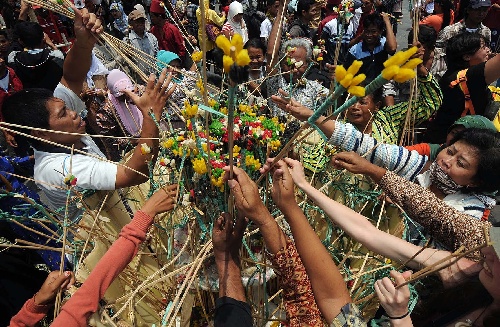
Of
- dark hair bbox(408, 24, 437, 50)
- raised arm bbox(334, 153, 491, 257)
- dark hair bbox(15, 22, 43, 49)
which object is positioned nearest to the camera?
raised arm bbox(334, 153, 491, 257)

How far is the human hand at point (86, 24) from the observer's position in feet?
5.13

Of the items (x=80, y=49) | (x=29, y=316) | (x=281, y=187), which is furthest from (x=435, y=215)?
(x=80, y=49)

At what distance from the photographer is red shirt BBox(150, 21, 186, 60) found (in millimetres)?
3908

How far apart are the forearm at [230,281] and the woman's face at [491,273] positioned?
0.64 meters

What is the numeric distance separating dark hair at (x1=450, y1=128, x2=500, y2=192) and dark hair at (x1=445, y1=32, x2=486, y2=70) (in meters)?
1.21

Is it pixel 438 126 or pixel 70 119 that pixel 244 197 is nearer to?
pixel 70 119

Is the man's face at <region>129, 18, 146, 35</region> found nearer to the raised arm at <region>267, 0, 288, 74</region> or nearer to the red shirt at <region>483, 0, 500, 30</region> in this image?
the raised arm at <region>267, 0, 288, 74</region>

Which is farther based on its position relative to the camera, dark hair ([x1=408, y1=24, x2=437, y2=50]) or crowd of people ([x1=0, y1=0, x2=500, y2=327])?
dark hair ([x1=408, y1=24, x2=437, y2=50])

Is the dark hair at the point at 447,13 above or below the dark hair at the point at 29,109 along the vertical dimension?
above

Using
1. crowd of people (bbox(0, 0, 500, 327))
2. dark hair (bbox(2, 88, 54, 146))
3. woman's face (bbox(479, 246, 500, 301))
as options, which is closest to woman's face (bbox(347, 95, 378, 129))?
crowd of people (bbox(0, 0, 500, 327))

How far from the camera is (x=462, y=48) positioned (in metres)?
2.46

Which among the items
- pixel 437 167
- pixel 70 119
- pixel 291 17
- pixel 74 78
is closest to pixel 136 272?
pixel 70 119

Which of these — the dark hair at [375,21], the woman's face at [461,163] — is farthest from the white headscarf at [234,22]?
the woman's face at [461,163]

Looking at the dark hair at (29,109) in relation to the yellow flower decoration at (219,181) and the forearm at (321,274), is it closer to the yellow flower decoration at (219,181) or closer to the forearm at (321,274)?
the yellow flower decoration at (219,181)
